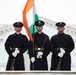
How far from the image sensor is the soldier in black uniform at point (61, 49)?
19.8m

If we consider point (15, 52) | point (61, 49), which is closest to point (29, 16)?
point (15, 52)

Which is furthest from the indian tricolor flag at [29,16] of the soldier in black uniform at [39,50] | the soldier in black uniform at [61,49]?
the soldier in black uniform at [61,49]

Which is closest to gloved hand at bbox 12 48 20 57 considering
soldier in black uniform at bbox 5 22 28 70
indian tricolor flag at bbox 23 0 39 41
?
soldier in black uniform at bbox 5 22 28 70

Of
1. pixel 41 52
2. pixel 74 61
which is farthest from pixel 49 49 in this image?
pixel 74 61

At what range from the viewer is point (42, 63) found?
20000 millimetres

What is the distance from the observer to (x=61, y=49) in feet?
64.9

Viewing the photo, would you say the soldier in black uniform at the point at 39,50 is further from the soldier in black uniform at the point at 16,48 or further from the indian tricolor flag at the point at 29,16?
the indian tricolor flag at the point at 29,16

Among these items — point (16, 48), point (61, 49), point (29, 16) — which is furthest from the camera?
point (29, 16)

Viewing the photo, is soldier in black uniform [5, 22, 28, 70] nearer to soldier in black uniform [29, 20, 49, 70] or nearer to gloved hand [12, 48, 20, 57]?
gloved hand [12, 48, 20, 57]

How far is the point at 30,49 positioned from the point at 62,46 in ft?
3.07

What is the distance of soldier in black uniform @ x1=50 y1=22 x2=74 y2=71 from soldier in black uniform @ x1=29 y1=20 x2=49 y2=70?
24cm

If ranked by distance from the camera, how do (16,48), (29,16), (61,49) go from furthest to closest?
1. (29,16)
2. (16,48)
3. (61,49)

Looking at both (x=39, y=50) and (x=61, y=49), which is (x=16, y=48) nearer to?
(x=39, y=50)

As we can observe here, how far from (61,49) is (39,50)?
Answer: 0.66 m
